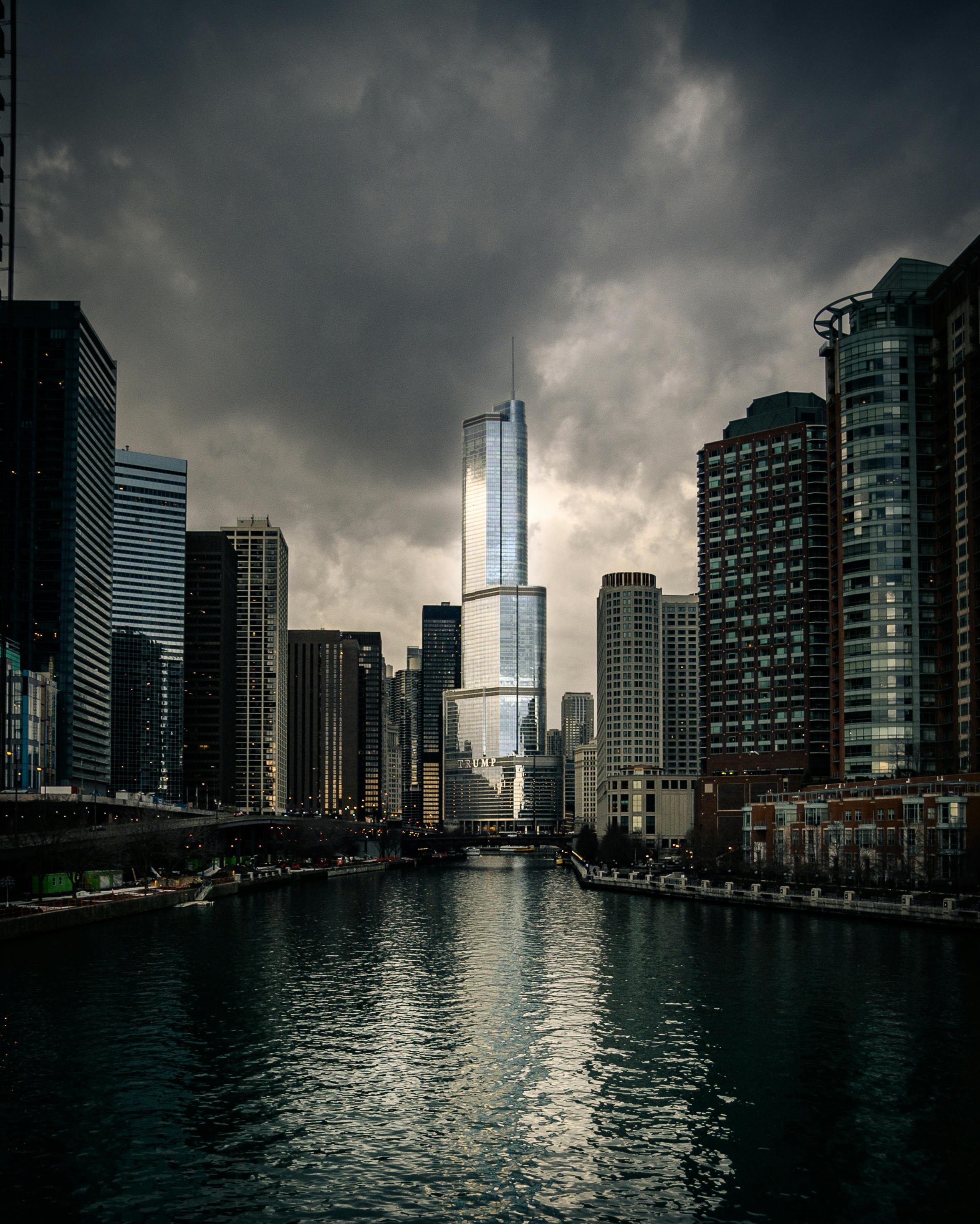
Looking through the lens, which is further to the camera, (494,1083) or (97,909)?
(97,909)

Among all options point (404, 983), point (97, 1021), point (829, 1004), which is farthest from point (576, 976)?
point (97, 1021)

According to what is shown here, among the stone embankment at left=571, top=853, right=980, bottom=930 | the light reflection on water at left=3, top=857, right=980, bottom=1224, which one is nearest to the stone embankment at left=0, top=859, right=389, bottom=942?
the light reflection on water at left=3, top=857, right=980, bottom=1224

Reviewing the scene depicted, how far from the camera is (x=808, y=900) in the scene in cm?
13212

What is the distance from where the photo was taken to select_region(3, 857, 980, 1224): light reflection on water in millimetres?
40281

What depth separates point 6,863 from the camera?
14275cm

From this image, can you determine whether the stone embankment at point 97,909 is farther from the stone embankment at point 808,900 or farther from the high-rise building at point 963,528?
the high-rise building at point 963,528

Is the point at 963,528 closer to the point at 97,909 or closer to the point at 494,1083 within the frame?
the point at 97,909

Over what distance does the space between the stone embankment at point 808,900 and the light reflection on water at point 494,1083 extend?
8.79 metres

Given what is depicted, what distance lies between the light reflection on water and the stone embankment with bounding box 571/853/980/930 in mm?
8792

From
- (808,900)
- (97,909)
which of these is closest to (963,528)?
(808,900)

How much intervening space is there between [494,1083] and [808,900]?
85.4 metres

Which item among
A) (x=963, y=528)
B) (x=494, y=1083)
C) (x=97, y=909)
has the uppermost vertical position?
(x=963, y=528)

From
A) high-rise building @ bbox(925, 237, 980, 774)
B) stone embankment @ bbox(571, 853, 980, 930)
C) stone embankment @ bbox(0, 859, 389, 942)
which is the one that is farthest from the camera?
high-rise building @ bbox(925, 237, 980, 774)

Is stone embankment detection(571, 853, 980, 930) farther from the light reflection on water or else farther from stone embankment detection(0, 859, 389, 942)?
stone embankment detection(0, 859, 389, 942)
